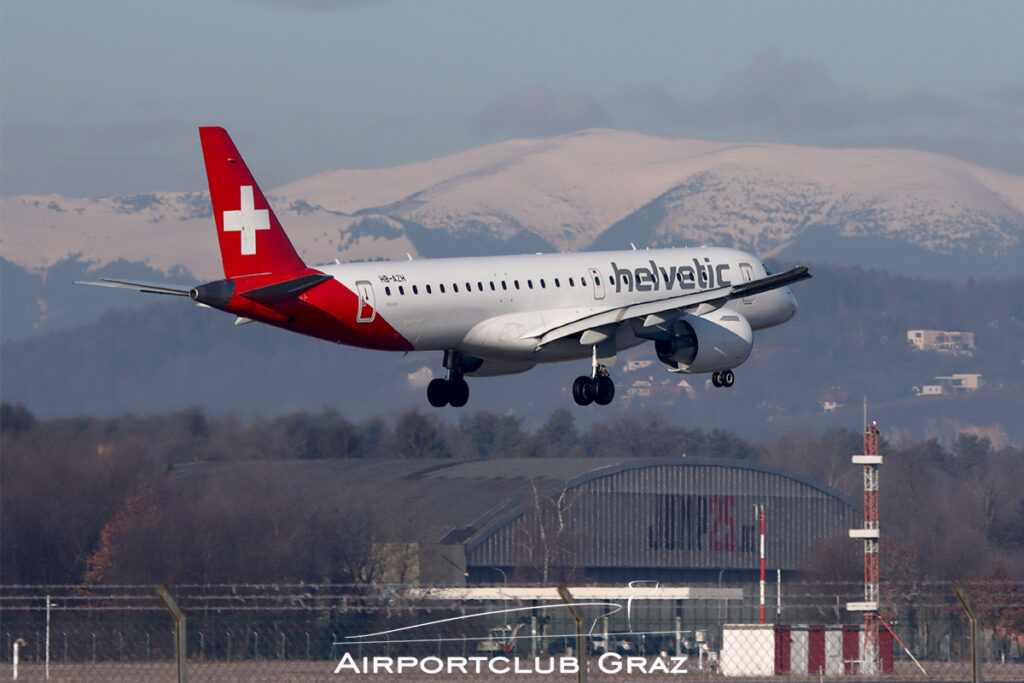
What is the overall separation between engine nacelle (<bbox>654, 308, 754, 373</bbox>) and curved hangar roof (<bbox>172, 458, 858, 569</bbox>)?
5037cm

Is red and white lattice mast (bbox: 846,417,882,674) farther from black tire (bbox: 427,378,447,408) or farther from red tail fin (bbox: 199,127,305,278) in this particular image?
red tail fin (bbox: 199,127,305,278)

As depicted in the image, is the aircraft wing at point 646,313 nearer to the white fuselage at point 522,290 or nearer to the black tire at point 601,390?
the white fuselage at point 522,290

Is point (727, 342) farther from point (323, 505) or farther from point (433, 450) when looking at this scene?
point (433, 450)

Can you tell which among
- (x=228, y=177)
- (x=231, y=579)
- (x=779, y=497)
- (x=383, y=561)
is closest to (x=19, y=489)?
(x=231, y=579)

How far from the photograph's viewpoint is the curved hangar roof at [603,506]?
11994 centimetres

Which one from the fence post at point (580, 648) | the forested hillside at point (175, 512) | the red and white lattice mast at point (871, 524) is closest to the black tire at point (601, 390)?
the red and white lattice mast at point (871, 524)

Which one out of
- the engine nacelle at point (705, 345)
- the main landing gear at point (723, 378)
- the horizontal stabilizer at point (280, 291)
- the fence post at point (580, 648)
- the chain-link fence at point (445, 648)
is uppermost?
the horizontal stabilizer at point (280, 291)

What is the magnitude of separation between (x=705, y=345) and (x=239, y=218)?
16.4m

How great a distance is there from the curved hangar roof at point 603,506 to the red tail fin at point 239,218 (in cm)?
5468

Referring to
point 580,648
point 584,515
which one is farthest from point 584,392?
point 584,515

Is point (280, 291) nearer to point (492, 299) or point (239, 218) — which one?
point (239, 218)

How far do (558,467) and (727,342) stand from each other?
72276 mm

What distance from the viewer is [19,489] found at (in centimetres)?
9269

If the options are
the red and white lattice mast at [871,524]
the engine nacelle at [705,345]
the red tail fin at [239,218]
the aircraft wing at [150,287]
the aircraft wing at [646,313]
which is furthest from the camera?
the red and white lattice mast at [871,524]
